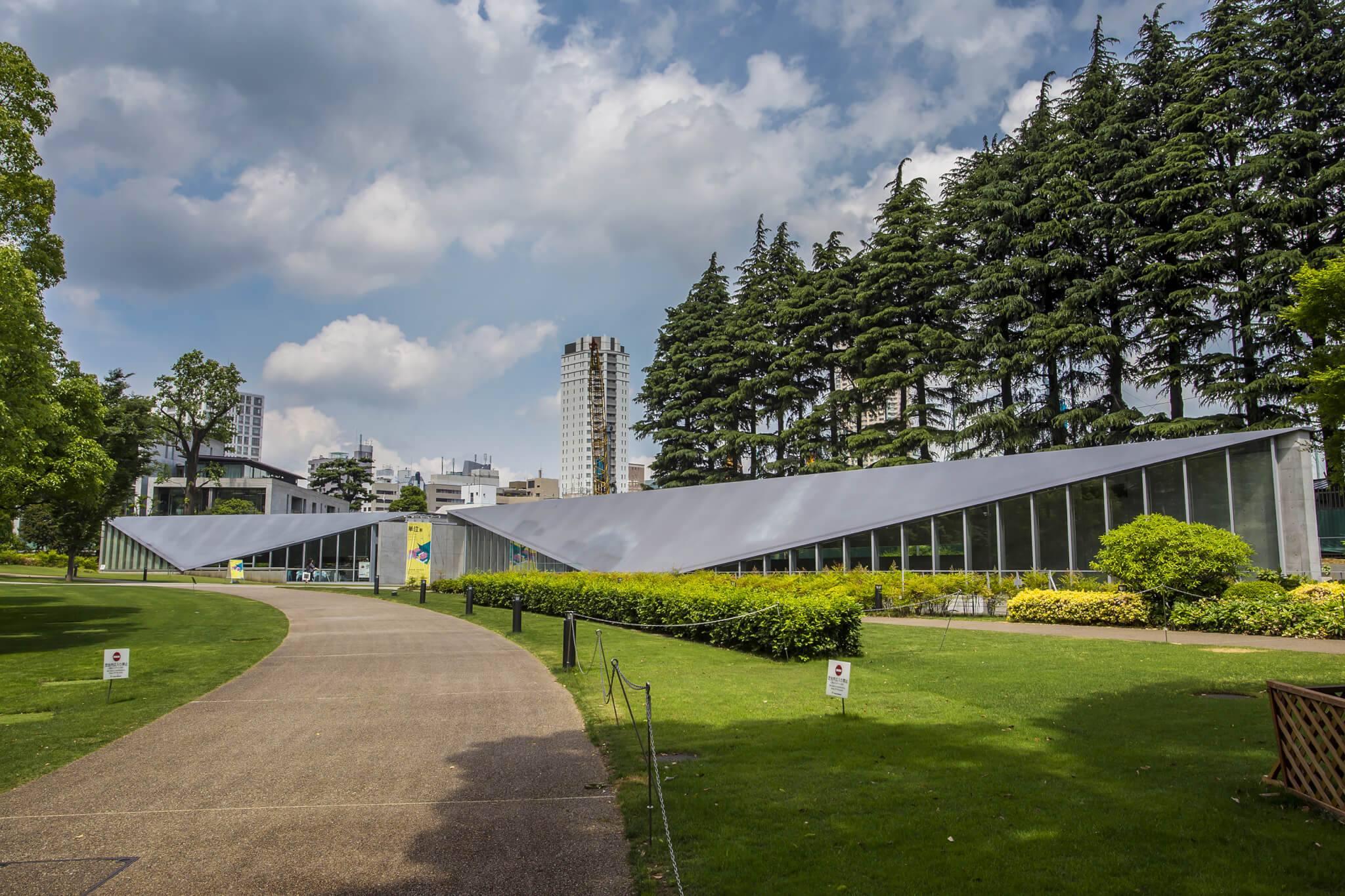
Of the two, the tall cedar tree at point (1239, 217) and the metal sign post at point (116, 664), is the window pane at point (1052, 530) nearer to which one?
the tall cedar tree at point (1239, 217)

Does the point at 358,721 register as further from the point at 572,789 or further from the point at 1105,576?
the point at 1105,576

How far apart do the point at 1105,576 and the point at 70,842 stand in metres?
22.6

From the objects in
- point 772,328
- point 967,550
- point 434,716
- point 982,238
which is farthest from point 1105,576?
point 772,328

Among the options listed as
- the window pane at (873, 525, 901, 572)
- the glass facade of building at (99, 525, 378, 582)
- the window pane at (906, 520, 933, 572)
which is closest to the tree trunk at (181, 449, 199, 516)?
the glass facade of building at (99, 525, 378, 582)

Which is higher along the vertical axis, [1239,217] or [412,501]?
[1239,217]

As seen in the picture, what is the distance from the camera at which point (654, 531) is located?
3231cm

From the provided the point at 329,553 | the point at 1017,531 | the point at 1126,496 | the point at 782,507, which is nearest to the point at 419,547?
the point at 329,553

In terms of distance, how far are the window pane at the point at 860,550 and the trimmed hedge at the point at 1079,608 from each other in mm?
5064

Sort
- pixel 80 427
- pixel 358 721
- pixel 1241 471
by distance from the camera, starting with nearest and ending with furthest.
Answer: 1. pixel 358 721
2. pixel 80 427
3. pixel 1241 471

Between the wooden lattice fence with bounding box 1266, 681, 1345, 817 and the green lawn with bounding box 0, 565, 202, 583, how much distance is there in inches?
1998

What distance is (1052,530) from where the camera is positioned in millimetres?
22344

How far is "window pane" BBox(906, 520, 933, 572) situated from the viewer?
23984 mm

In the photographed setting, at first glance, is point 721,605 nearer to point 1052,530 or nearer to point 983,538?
point 983,538

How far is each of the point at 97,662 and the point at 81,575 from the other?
45.3 metres
